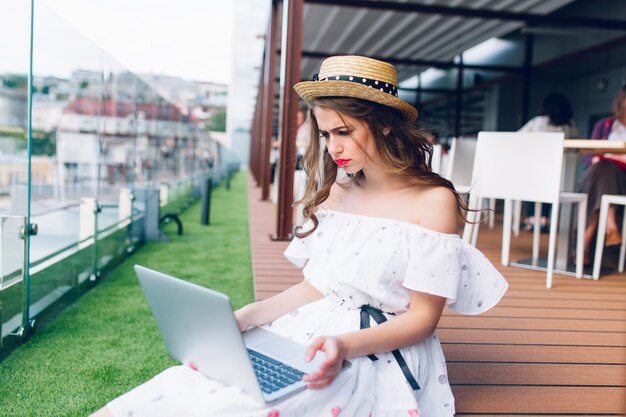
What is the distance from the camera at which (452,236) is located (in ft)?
3.92

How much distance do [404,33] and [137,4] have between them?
5.78m

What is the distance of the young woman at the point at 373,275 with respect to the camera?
3.44 ft

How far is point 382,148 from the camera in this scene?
50.2 inches

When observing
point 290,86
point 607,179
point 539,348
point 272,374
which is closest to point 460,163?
point 607,179

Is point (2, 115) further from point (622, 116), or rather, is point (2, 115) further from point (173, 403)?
point (622, 116)

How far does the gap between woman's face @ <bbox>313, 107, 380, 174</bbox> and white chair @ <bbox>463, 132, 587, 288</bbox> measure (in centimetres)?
189

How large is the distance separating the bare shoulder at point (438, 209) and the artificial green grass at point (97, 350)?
113 centimetres

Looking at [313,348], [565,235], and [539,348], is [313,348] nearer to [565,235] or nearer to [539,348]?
[539,348]

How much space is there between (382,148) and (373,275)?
0.91 feet

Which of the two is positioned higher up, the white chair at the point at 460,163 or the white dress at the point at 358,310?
the white chair at the point at 460,163

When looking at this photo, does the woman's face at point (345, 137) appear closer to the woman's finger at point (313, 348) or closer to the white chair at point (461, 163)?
the woman's finger at point (313, 348)

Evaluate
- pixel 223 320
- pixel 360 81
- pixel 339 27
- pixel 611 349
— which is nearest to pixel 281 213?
pixel 611 349

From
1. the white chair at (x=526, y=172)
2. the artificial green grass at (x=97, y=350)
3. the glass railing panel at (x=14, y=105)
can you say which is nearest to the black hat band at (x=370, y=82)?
the artificial green grass at (x=97, y=350)

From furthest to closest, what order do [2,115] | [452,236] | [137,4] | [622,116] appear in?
[137,4], [622,116], [2,115], [452,236]
